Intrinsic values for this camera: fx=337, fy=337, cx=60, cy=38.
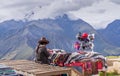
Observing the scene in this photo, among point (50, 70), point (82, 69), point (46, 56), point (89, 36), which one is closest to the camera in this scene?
point (50, 70)

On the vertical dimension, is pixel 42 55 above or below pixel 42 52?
below

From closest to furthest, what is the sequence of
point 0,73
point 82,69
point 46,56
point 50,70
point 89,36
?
point 0,73 → point 50,70 → point 46,56 → point 82,69 → point 89,36

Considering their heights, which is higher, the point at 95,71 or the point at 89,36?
the point at 89,36

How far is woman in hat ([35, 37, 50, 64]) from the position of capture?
16250mm

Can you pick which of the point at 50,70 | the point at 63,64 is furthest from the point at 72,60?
the point at 50,70

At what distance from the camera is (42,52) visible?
1633 centimetres

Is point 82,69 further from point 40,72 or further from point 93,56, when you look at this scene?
point 40,72

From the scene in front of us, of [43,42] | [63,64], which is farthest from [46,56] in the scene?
[63,64]

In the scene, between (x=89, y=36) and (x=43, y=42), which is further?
(x=89, y=36)

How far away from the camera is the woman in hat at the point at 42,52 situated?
53.3 feet

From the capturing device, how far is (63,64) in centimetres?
1847

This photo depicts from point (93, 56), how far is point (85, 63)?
755mm

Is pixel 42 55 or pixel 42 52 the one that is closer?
pixel 42 52

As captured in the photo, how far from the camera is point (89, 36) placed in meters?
20.0
